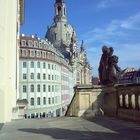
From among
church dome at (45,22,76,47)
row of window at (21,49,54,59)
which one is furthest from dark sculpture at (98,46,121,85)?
church dome at (45,22,76,47)

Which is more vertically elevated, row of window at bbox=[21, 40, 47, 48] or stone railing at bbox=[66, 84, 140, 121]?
row of window at bbox=[21, 40, 47, 48]

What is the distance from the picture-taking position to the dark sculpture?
16.4 m

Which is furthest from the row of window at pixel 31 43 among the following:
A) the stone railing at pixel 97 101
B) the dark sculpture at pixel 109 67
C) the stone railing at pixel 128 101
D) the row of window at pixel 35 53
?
the stone railing at pixel 128 101

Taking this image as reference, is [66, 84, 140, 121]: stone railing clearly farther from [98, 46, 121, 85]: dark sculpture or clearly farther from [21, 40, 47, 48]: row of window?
[21, 40, 47, 48]: row of window

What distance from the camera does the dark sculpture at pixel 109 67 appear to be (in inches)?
645

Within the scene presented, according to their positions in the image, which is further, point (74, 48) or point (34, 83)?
point (74, 48)

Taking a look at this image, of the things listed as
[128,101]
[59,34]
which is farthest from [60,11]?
[128,101]

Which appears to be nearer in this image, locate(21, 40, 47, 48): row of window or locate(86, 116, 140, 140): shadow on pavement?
locate(86, 116, 140, 140): shadow on pavement

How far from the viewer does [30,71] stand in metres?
85.9

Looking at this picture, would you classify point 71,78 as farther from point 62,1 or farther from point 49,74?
point 49,74

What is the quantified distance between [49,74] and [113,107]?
75027 millimetres

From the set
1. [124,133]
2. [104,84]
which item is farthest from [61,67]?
[124,133]

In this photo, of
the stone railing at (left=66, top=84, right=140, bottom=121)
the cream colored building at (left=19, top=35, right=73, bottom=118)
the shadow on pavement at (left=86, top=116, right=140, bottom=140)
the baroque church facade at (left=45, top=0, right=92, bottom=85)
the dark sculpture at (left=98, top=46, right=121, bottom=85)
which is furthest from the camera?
the baroque church facade at (left=45, top=0, right=92, bottom=85)

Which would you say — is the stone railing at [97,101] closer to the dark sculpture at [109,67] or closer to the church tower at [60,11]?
the dark sculpture at [109,67]
